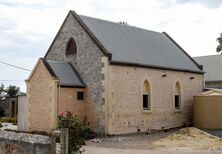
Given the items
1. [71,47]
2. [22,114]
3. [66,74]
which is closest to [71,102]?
[66,74]

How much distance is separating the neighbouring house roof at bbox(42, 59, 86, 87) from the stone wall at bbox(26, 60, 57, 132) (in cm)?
37

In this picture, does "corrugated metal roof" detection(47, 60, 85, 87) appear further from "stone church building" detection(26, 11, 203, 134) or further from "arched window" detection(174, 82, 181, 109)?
"arched window" detection(174, 82, 181, 109)

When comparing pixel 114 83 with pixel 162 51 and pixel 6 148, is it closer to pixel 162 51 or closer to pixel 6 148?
pixel 162 51

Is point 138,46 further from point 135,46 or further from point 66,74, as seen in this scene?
point 66,74

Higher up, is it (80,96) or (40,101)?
(80,96)

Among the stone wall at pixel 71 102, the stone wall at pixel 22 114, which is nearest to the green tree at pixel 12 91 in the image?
the stone wall at pixel 22 114

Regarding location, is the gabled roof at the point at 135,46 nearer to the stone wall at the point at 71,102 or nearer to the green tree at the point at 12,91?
the stone wall at the point at 71,102

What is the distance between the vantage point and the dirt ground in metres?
16.5

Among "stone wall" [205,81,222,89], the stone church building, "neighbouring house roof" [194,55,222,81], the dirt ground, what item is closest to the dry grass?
the dirt ground

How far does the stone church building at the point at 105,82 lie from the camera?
66.2 ft

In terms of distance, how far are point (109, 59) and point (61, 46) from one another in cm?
574

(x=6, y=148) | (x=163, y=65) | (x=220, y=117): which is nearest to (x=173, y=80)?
(x=163, y=65)

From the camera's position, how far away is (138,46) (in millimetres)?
24188

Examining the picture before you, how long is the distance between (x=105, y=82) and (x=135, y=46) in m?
5.07
